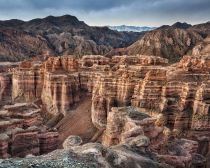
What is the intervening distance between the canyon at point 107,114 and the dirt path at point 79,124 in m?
0.12

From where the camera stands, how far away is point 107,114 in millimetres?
49562

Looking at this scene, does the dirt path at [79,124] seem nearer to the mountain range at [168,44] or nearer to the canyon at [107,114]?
the canyon at [107,114]

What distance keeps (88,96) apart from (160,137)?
79.6 ft

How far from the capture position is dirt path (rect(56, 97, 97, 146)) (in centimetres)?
4897

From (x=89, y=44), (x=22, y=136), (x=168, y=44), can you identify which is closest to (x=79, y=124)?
(x=22, y=136)

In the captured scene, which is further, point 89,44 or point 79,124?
point 89,44

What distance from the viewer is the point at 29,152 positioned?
1384 inches

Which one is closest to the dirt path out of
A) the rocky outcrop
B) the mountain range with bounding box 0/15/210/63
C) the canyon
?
the canyon

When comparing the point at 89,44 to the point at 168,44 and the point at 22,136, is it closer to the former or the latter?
the point at 168,44

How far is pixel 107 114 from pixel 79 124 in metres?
4.58

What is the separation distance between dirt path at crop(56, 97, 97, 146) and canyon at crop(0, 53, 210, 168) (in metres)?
0.12

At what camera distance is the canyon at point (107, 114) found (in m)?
24.7

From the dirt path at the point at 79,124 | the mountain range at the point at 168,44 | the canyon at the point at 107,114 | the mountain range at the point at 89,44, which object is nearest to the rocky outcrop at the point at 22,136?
the canyon at the point at 107,114

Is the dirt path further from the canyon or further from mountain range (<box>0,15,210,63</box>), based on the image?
mountain range (<box>0,15,210,63</box>)
